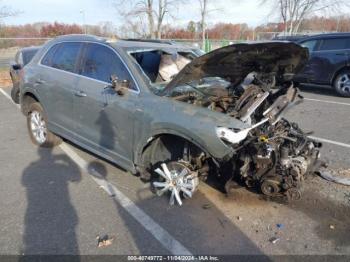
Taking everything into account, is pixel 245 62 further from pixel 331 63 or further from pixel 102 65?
pixel 331 63

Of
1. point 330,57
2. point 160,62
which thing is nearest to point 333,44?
point 330,57

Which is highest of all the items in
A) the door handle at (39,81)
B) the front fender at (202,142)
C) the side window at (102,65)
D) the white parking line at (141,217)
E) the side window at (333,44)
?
the side window at (333,44)

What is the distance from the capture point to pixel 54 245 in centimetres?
322

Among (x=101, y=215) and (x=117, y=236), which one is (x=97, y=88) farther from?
(x=117, y=236)

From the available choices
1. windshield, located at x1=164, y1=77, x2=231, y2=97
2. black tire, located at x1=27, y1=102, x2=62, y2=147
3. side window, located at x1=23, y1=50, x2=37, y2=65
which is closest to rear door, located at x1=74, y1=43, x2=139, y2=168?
windshield, located at x1=164, y1=77, x2=231, y2=97

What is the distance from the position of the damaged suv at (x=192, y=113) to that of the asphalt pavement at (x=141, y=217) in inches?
9.9

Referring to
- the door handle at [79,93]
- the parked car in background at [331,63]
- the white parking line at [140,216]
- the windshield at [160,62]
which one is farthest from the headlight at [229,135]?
the parked car in background at [331,63]

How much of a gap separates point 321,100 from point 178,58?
262 inches

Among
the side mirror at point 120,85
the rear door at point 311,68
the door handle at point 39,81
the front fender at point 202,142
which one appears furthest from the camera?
the rear door at point 311,68

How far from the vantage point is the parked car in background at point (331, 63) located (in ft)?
34.0

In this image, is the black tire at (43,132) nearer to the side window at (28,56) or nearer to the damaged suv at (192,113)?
the damaged suv at (192,113)

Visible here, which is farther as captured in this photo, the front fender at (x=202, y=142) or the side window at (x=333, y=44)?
the side window at (x=333, y=44)

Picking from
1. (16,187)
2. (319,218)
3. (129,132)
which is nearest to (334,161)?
(319,218)

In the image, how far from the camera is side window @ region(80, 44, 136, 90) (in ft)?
13.5
